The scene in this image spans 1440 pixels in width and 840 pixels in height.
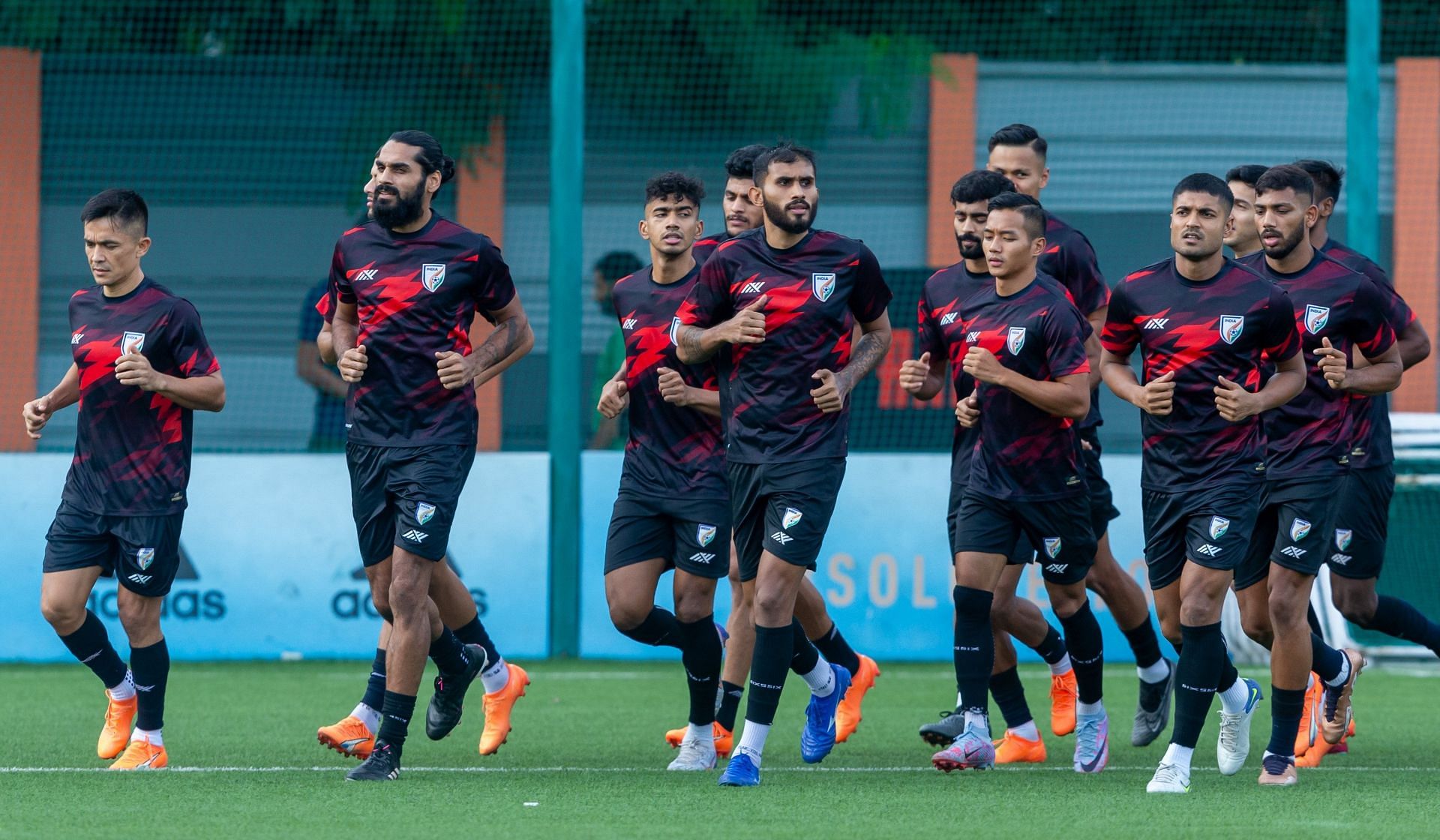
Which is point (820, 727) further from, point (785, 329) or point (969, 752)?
point (785, 329)

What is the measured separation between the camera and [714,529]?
23.7 feet

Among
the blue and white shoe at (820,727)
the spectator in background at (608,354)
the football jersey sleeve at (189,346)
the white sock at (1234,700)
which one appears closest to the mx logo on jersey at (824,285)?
the blue and white shoe at (820,727)

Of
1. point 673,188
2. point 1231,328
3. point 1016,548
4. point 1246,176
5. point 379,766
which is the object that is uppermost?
point 1246,176

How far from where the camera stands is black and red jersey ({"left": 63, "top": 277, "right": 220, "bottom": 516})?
693cm

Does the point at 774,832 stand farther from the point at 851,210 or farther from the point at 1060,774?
the point at 851,210

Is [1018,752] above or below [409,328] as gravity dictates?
below

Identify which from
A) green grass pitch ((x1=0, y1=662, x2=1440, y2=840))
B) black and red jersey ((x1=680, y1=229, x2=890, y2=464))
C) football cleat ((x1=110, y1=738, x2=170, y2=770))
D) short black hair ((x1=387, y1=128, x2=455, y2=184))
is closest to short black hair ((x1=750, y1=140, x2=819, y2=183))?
black and red jersey ((x1=680, y1=229, x2=890, y2=464))

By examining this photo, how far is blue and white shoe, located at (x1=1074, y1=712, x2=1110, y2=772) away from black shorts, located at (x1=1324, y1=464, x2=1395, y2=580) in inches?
51.5

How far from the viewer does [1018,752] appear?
719 cm

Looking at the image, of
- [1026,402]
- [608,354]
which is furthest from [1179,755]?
[608,354]

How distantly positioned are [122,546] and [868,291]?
9.32 feet

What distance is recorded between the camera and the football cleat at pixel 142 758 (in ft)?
22.5

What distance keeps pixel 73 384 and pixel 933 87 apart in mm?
7657

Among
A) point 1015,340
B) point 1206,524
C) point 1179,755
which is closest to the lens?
point 1179,755
